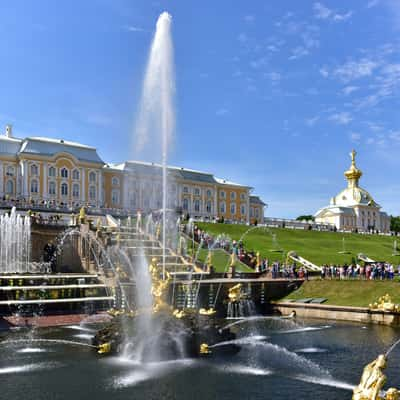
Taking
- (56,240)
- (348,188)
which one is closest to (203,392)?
(56,240)

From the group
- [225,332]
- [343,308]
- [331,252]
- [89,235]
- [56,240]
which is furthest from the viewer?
[331,252]

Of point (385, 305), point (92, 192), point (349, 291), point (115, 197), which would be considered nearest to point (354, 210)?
point (115, 197)

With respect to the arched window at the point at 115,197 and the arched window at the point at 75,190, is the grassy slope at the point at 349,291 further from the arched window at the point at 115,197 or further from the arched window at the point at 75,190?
the arched window at the point at 115,197

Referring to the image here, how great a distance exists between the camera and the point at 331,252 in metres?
48.8

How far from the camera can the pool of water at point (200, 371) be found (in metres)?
12.1

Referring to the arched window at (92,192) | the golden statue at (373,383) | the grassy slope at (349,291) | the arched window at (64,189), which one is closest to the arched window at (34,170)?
the arched window at (64,189)

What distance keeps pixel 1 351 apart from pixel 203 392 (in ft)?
25.6

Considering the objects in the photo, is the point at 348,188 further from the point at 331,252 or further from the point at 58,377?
the point at 58,377

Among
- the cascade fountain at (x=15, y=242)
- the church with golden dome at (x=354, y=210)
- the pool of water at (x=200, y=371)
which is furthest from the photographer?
the church with golden dome at (x=354, y=210)

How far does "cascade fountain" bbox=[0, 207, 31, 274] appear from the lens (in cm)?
3522

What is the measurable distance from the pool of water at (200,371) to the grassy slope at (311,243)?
24648mm

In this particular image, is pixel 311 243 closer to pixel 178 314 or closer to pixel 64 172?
pixel 64 172

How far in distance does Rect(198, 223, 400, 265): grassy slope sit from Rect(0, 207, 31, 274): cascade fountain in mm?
18407

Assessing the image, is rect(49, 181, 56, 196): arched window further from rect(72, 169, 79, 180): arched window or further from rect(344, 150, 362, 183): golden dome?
rect(344, 150, 362, 183): golden dome
